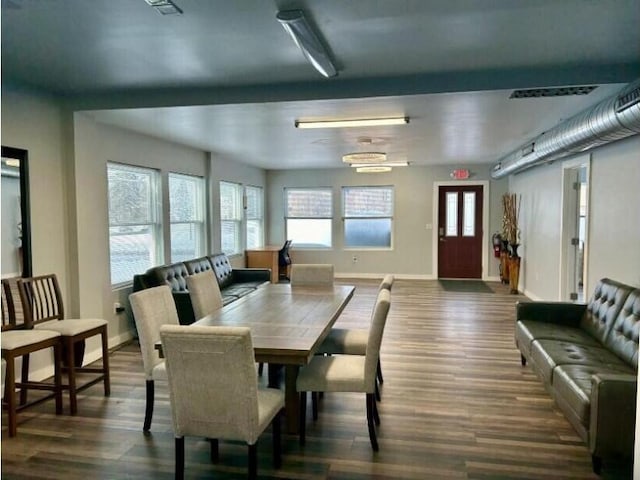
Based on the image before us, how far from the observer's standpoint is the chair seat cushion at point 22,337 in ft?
9.95

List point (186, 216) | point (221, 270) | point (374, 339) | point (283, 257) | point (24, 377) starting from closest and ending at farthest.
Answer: point (374, 339) < point (24, 377) < point (221, 270) < point (186, 216) < point (283, 257)

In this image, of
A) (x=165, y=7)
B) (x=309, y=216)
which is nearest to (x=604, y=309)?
(x=165, y=7)

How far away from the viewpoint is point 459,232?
9.57m

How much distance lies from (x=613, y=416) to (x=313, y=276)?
109 inches

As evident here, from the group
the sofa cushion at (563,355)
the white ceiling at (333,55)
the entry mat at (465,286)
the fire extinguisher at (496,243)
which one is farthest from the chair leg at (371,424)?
the fire extinguisher at (496,243)

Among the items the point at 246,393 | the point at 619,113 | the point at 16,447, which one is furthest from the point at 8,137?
the point at 619,113

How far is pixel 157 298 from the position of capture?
316 centimetres

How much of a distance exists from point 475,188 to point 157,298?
7.71 meters

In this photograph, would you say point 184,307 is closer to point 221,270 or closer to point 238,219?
point 221,270

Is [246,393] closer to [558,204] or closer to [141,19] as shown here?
[141,19]

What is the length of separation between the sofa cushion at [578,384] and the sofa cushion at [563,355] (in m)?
0.07

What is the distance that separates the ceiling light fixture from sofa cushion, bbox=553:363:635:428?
3046 mm

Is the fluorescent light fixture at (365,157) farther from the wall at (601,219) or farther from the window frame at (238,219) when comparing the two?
the window frame at (238,219)

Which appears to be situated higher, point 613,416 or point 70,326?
point 70,326
